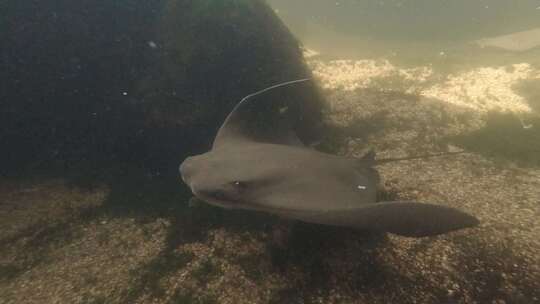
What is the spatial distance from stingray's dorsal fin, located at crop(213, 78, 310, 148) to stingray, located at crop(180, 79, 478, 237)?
24 mm

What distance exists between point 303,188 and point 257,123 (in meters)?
1.98

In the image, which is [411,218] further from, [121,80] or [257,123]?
[121,80]

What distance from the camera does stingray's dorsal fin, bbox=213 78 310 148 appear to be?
4707 millimetres

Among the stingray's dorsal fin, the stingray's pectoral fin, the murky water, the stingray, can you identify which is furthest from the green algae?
the stingray's pectoral fin

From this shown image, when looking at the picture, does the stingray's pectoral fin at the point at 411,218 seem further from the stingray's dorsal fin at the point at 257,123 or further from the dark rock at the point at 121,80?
the dark rock at the point at 121,80

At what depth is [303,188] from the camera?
10.8ft

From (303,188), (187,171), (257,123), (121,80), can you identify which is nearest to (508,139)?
(257,123)

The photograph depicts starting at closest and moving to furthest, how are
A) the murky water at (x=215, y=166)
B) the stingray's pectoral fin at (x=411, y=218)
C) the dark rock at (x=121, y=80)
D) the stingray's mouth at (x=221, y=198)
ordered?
the stingray's pectoral fin at (x=411, y=218) < the stingray's mouth at (x=221, y=198) < the murky water at (x=215, y=166) < the dark rock at (x=121, y=80)

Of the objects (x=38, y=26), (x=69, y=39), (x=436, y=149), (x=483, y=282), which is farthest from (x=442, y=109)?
(x=38, y=26)

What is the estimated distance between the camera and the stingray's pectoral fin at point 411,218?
2396 mm

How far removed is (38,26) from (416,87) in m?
10.2

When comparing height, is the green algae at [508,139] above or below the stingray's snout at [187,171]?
above

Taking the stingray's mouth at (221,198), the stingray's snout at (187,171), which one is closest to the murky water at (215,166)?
the stingray's mouth at (221,198)

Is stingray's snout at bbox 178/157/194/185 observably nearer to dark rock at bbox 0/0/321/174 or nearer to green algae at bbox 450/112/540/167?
dark rock at bbox 0/0/321/174
